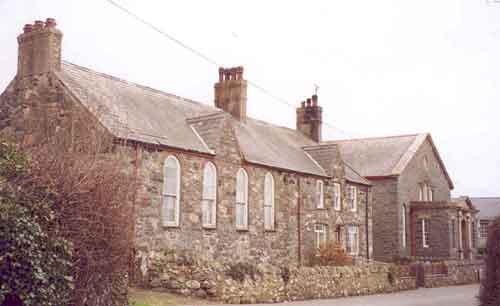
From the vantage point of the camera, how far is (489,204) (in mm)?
91688

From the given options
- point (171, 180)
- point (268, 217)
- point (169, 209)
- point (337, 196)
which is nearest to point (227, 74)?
point (268, 217)

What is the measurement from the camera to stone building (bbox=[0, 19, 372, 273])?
2461 centimetres

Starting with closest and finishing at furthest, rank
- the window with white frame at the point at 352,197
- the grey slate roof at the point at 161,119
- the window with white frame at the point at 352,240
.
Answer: the grey slate roof at the point at 161,119 < the window with white frame at the point at 352,240 < the window with white frame at the point at 352,197

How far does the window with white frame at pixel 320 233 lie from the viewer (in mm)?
36156

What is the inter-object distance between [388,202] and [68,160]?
35715mm

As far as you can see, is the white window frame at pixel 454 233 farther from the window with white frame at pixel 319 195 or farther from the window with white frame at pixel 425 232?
the window with white frame at pixel 319 195

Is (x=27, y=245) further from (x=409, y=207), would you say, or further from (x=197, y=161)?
(x=409, y=207)

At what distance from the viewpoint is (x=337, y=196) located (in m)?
38.8

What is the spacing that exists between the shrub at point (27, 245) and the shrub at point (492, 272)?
416 inches

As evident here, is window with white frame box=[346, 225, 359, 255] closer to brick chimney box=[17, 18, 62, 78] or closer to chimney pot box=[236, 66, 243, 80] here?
chimney pot box=[236, 66, 243, 80]

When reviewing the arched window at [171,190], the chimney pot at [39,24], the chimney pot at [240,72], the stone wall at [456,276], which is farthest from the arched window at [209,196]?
the stone wall at [456,276]

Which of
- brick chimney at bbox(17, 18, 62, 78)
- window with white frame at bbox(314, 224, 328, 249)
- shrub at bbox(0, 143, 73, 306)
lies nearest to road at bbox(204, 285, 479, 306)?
window with white frame at bbox(314, 224, 328, 249)

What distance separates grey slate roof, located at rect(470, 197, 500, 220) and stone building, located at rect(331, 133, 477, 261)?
40.5m

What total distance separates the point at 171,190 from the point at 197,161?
2.06 meters
